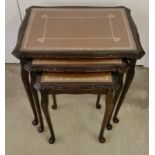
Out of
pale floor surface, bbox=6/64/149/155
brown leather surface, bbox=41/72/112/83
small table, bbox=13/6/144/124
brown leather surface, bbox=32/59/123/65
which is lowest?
pale floor surface, bbox=6/64/149/155

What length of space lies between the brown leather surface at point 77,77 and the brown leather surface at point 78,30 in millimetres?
96

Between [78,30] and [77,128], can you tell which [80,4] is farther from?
[77,128]

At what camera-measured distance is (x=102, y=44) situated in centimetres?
99

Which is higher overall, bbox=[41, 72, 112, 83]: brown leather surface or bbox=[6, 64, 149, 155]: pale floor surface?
bbox=[41, 72, 112, 83]: brown leather surface

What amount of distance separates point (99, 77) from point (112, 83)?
5cm

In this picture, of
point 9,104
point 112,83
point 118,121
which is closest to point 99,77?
point 112,83

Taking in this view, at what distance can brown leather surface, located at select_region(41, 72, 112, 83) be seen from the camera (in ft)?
3.20

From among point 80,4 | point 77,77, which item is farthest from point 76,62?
point 80,4

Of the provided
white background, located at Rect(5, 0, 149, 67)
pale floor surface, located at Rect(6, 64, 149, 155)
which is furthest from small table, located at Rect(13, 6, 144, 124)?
pale floor surface, located at Rect(6, 64, 149, 155)

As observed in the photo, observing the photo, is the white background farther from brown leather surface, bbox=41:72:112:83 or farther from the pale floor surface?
brown leather surface, bbox=41:72:112:83

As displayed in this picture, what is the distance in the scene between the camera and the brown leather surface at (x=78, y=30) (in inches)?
38.8

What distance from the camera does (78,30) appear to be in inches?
41.6

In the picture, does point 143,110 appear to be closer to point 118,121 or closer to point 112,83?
point 118,121

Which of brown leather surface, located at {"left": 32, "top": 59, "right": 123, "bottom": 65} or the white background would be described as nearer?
brown leather surface, located at {"left": 32, "top": 59, "right": 123, "bottom": 65}
